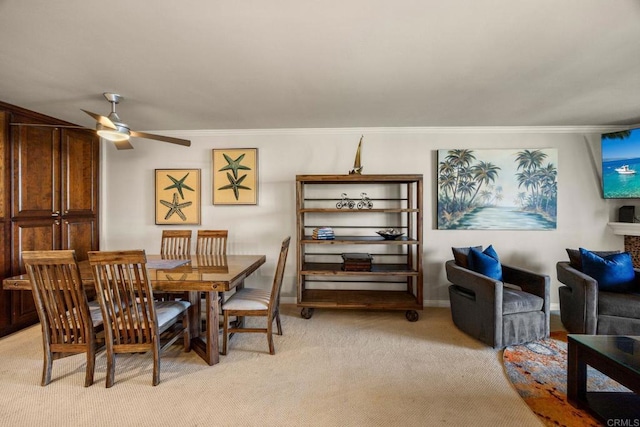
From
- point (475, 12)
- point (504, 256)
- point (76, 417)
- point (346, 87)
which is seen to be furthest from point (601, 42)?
point (76, 417)

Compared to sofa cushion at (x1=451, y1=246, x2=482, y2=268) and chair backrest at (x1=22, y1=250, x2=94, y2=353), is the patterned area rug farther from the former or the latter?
chair backrest at (x1=22, y1=250, x2=94, y2=353)

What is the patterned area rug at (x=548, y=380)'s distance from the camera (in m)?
1.76

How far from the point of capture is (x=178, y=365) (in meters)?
2.35

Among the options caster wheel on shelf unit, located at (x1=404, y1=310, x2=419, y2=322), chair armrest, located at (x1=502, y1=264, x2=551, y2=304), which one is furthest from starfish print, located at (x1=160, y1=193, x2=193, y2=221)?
chair armrest, located at (x1=502, y1=264, x2=551, y2=304)

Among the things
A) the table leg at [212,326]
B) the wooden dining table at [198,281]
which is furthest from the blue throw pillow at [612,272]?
the table leg at [212,326]

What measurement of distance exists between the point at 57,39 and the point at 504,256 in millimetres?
4977

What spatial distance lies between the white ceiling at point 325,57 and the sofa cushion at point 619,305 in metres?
1.97

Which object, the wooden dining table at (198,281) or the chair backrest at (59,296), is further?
the wooden dining table at (198,281)

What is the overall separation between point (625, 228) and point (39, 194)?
7.18 meters

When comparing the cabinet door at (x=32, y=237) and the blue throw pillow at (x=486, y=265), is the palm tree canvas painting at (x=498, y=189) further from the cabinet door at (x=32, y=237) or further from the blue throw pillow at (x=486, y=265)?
the cabinet door at (x=32, y=237)

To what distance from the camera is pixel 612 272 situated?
2805mm

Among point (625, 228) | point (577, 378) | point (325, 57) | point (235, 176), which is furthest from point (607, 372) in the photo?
point (235, 176)

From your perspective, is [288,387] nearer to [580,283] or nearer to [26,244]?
[580,283]

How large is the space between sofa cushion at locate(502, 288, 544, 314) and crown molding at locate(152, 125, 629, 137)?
219cm
